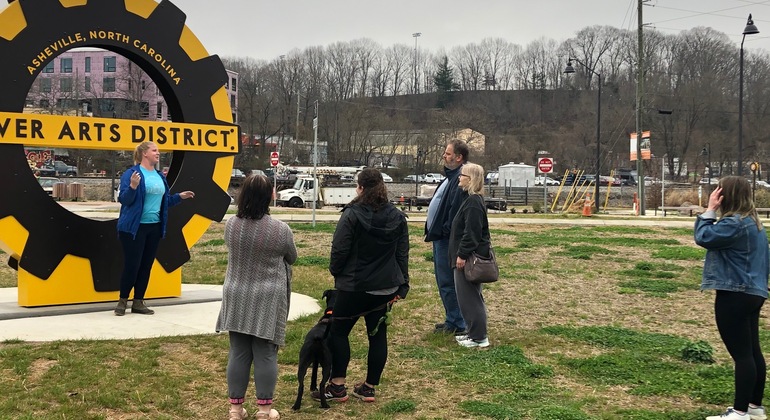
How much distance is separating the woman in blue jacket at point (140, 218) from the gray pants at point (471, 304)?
2.87m

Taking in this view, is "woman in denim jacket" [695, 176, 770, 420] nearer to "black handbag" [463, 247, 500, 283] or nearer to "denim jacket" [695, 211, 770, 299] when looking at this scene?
"denim jacket" [695, 211, 770, 299]

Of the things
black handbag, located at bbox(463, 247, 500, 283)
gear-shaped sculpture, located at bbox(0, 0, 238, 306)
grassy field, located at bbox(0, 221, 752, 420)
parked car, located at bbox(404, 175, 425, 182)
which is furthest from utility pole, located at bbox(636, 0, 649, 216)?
parked car, located at bbox(404, 175, 425, 182)

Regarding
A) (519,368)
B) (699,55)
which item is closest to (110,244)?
(519,368)

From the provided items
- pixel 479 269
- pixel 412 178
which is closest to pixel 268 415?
pixel 479 269

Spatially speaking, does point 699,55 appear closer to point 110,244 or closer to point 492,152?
point 492,152

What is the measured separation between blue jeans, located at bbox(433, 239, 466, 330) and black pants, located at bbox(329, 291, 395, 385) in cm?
198

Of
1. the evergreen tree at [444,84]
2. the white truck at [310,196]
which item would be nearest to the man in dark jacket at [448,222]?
the white truck at [310,196]

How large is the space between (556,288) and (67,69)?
255 feet

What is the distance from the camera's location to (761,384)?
15.8 ft

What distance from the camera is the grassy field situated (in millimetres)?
4914

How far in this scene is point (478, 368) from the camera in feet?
19.7

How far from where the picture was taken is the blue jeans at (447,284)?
711cm

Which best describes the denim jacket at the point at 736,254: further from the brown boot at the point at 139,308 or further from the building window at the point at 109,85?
the building window at the point at 109,85

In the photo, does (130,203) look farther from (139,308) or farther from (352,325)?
(352,325)
